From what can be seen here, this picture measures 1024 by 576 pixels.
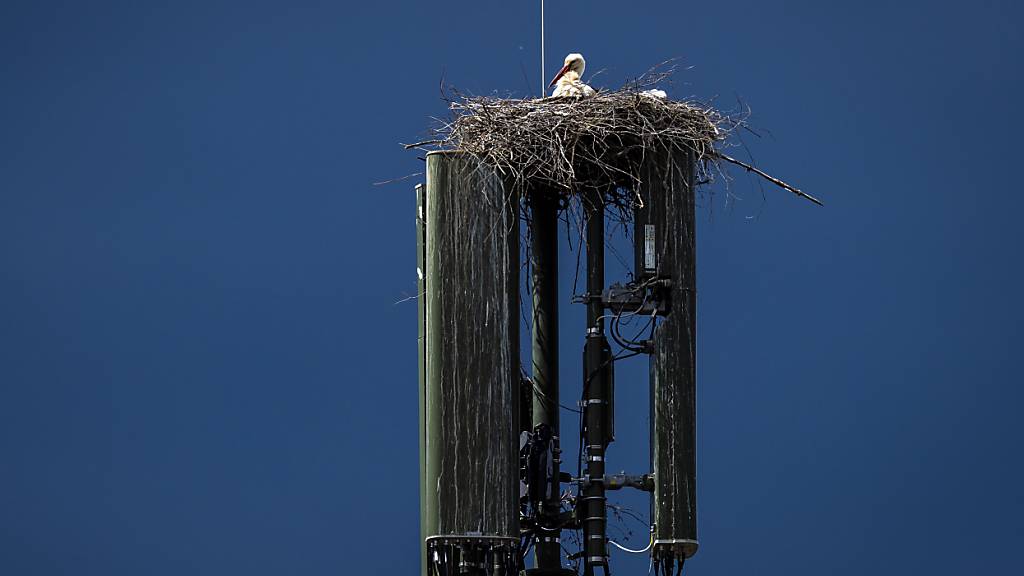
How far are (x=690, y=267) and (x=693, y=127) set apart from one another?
99cm

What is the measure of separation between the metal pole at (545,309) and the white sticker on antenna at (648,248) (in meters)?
1.05

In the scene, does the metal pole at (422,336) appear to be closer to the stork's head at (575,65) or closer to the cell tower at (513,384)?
the cell tower at (513,384)

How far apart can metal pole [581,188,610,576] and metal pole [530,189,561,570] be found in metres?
0.38

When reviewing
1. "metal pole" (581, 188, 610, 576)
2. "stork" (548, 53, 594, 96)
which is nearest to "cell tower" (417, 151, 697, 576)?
"metal pole" (581, 188, 610, 576)

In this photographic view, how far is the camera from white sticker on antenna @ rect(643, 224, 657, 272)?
1958cm

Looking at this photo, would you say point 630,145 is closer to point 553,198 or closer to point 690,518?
point 553,198

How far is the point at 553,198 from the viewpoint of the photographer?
2050cm

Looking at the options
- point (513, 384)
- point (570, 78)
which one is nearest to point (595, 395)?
point (513, 384)

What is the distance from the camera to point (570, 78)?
22453 millimetres

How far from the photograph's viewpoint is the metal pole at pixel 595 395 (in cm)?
1966

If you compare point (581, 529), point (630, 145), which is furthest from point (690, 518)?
point (630, 145)

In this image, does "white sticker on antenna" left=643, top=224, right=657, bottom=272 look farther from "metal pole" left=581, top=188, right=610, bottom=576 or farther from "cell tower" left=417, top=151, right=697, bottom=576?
"metal pole" left=581, top=188, right=610, bottom=576

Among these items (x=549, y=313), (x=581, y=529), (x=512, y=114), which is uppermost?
(x=512, y=114)

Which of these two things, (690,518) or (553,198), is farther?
(553,198)
